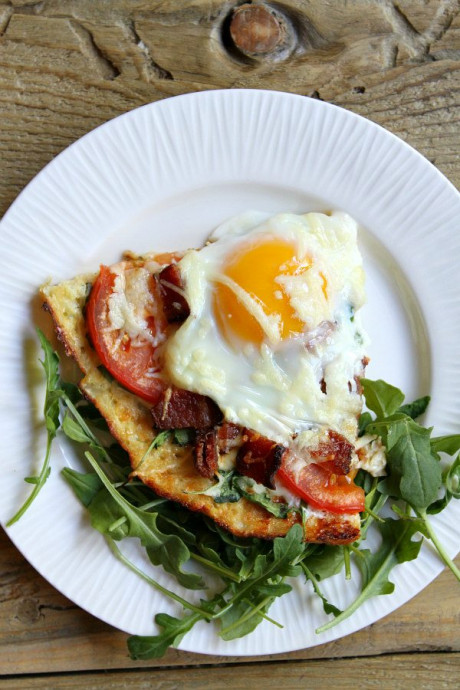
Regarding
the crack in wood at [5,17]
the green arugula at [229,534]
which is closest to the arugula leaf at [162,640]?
the green arugula at [229,534]

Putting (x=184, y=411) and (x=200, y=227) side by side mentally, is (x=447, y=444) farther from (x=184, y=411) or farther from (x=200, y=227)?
(x=200, y=227)

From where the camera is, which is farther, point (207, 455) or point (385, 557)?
point (385, 557)

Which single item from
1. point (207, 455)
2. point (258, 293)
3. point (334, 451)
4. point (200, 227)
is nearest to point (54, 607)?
point (207, 455)

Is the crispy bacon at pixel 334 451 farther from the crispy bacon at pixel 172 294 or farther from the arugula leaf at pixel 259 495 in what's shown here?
the crispy bacon at pixel 172 294

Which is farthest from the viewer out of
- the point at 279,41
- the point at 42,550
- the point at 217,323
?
the point at 279,41

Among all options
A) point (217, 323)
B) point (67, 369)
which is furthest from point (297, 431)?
point (67, 369)

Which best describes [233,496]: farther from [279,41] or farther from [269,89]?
[279,41]

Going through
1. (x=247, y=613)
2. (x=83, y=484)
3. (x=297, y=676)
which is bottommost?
(x=297, y=676)
